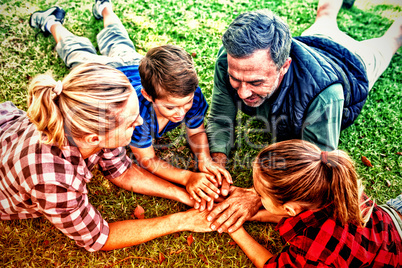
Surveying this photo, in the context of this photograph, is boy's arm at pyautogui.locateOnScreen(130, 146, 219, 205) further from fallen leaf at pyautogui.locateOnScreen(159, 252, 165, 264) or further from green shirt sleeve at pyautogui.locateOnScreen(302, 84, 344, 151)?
green shirt sleeve at pyautogui.locateOnScreen(302, 84, 344, 151)

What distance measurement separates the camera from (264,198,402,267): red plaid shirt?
1872mm

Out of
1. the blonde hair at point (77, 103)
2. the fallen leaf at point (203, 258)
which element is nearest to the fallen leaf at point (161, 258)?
the fallen leaf at point (203, 258)

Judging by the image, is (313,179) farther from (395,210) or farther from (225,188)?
(225,188)

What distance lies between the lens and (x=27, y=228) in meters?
2.73

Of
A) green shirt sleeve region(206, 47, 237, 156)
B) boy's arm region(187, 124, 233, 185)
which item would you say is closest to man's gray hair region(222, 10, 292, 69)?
green shirt sleeve region(206, 47, 237, 156)

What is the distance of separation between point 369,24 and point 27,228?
5666 mm

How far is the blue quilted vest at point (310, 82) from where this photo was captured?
2566mm

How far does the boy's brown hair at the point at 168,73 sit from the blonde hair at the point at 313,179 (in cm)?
92

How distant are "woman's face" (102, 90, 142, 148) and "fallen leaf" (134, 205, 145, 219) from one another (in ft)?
3.10

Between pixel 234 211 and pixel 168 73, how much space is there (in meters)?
1.48

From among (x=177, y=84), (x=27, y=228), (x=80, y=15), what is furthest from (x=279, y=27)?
(x=80, y=15)

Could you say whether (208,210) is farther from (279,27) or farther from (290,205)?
(279,27)

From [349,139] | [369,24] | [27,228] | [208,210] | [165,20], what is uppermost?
[369,24]

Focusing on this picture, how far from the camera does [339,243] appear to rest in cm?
187
